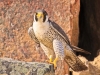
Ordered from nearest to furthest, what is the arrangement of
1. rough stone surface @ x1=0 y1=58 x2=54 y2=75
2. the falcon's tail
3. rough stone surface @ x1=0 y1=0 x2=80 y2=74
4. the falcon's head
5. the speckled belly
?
rough stone surface @ x1=0 y1=58 x2=54 y2=75, the falcon's head, the speckled belly, the falcon's tail, rough stone surface @ x1=0 y1=0 x2=80 y2=74

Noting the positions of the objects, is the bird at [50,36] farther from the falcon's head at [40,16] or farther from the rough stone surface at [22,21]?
the rough stone surface at [22,21]

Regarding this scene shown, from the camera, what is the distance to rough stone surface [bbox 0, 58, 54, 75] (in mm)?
5164

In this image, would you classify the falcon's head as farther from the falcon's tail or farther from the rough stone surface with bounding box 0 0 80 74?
the rough stone surface with bounding box 0 0 80 74

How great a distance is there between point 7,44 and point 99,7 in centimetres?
227

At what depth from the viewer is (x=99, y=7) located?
877cm

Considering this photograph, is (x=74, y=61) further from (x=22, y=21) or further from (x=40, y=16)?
(x=22, y=21)

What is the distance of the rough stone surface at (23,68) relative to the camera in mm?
5164

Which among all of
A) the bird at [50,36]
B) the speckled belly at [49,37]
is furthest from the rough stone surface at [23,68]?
the speckled belly at [49,37]

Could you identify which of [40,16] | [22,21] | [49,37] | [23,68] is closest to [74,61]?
[49,37]

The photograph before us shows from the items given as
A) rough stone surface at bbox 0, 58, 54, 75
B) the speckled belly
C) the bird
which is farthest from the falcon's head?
rough stone surface at bbox 0, 58, 54, 75

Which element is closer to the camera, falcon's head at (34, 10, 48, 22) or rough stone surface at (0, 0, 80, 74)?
falcon's head at (34, 10, 48, 22)

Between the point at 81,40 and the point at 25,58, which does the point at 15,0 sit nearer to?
the point at 25,58

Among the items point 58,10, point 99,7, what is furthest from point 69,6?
point 99,7

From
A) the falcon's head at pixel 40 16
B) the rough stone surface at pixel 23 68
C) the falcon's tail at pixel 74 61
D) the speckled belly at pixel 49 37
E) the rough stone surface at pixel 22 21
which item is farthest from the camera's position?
the rough stone surface at pixel 22 21
